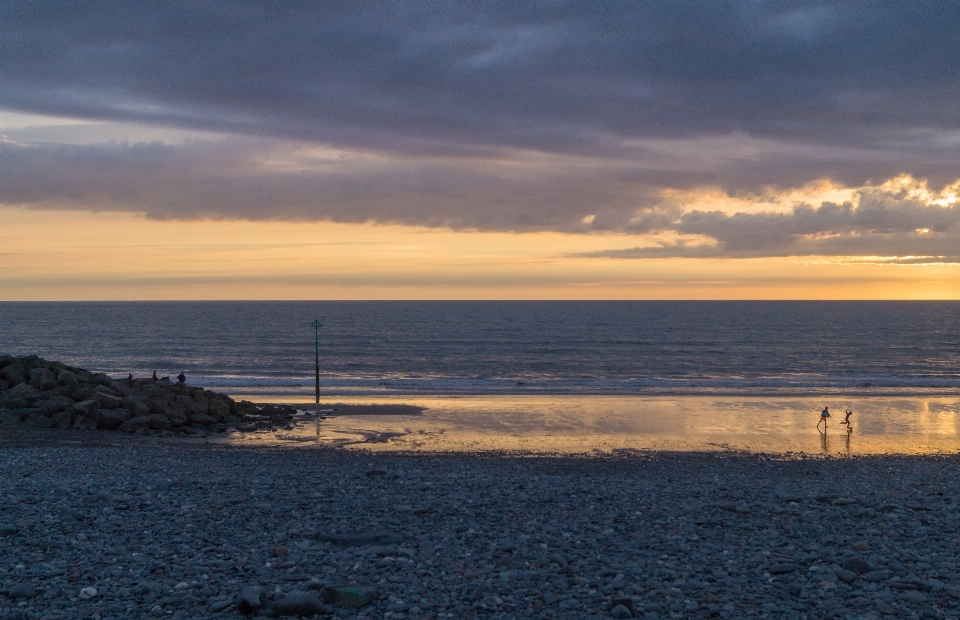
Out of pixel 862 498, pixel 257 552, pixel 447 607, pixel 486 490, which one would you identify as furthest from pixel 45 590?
pixel 862 498

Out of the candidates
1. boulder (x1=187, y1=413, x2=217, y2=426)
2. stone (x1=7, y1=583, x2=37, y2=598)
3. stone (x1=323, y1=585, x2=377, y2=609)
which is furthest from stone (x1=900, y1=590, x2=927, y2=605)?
boulder (x1=187, y1=413, x2=217, y2=426)

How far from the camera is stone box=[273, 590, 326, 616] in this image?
693 cm

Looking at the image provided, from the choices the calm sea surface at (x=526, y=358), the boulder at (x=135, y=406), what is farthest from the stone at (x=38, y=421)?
the calm sea surface at (x=526, y=358)

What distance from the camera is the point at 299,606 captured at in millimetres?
6961

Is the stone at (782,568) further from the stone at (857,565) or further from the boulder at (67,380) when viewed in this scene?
the boulder at (67,380)

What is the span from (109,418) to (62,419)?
121cm

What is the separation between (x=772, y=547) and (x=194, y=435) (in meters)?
17.8

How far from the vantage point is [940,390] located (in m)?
36.9

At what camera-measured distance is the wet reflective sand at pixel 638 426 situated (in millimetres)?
20969

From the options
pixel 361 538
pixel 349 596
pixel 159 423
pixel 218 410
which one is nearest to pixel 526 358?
pixel 218 410

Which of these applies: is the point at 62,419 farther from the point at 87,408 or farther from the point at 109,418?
the point at 109,418

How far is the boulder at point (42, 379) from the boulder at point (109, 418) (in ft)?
11.1

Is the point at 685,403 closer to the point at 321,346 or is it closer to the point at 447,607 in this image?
the point at 447,607

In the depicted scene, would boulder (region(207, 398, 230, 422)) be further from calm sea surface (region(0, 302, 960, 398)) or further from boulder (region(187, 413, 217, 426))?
calm sea surface (region(0, 302, 960, 398))
